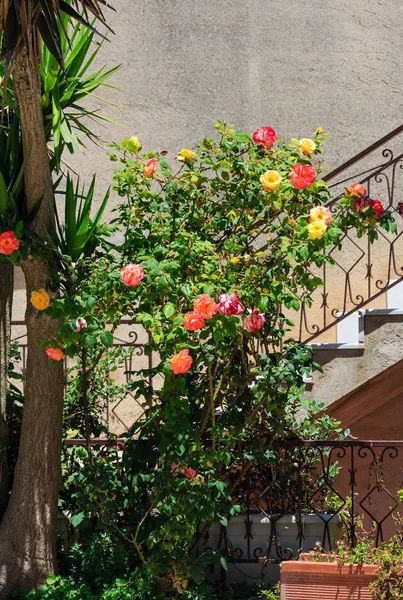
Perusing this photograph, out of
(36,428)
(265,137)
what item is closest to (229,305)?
(265,137)

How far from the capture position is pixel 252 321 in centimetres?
461

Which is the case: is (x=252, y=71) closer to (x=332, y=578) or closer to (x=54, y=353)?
(x=54, y=353)

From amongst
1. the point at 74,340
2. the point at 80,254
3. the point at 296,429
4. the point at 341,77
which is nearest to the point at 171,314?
the point at 74,340

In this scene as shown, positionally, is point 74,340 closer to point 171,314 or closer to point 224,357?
point 171,314

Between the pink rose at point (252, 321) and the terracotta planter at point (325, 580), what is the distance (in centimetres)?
120

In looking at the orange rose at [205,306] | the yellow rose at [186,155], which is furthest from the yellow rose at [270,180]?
the orange rose at [205,306]

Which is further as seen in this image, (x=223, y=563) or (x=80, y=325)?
(x=223, y=563)

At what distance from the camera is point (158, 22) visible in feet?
28.9

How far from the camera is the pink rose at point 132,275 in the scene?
4.36 meters

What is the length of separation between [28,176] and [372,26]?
5013mm

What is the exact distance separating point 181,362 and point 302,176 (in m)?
1.13

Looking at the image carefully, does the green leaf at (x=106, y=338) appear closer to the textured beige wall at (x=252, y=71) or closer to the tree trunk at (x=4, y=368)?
the tree trunk at (x=4, y=368)

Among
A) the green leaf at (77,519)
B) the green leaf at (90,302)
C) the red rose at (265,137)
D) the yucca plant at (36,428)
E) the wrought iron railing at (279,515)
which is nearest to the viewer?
the green leaf at (90,302)

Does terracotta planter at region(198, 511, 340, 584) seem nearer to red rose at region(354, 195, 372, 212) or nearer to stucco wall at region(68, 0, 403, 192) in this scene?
red rose at region(354, 195, 372, 212)
